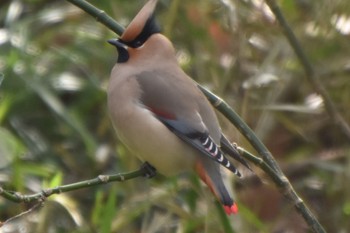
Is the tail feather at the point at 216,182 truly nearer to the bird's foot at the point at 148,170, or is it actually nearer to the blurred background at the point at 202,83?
the bird's foot at the point at 148,170

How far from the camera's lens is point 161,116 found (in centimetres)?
315

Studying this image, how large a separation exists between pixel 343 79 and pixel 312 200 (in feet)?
1.69

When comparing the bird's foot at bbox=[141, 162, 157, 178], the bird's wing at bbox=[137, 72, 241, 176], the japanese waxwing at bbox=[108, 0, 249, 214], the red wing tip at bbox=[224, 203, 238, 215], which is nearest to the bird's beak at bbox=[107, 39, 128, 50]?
the japanese waxwing at bbox=[108, 0, 249, 214]

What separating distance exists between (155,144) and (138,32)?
306 millimetres

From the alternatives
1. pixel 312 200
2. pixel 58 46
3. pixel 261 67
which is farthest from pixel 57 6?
pixel 312 200

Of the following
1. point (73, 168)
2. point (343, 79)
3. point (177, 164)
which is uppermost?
point (177, 164)

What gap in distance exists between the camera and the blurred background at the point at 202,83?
13.9 feet

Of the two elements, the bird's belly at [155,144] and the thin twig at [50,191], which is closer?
the thin twig at [50,191]

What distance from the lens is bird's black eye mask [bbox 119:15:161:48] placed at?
3.07m

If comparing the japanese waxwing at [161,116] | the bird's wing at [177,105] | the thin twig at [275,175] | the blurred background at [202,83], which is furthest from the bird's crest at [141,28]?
the blurred background at [202,83]

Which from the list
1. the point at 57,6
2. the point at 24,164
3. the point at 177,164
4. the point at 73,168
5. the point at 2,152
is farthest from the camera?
the point at 57,6

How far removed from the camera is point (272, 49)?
465 centimetres

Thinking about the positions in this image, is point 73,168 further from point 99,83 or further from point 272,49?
point 272,49

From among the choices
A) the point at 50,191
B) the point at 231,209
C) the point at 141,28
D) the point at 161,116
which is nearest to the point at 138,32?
the point at 141,28
